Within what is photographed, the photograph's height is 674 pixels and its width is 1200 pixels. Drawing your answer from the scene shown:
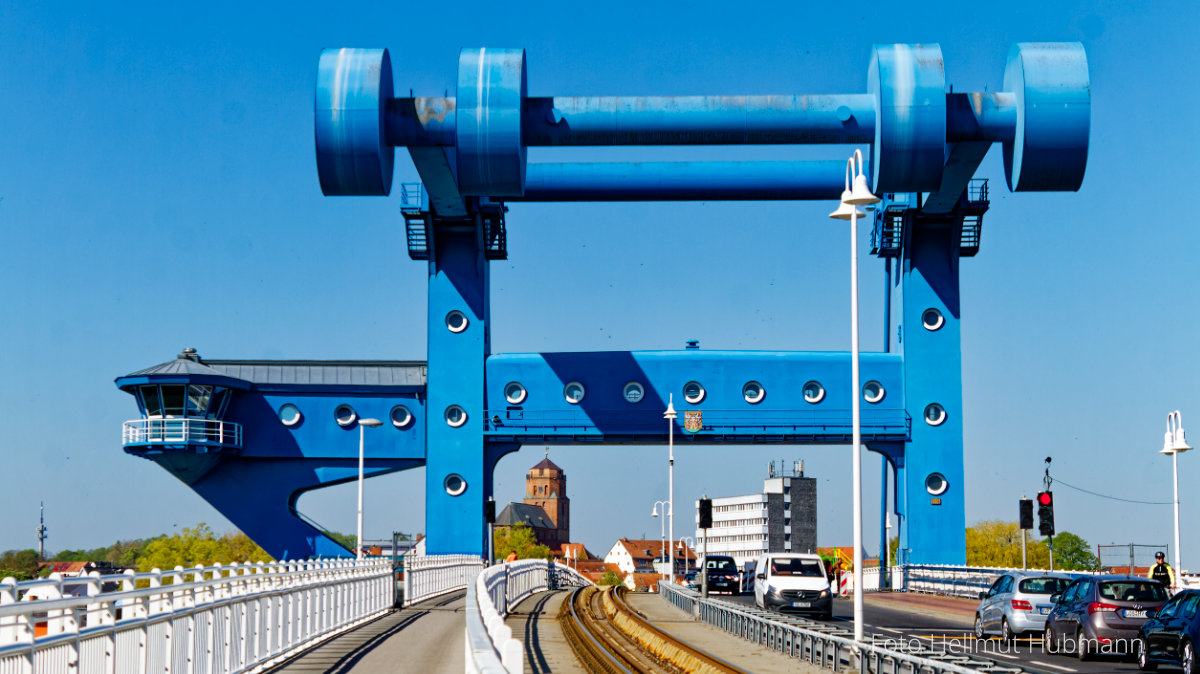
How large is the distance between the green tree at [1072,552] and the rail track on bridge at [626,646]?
420 feet

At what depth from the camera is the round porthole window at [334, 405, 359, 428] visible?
5982 centimetres

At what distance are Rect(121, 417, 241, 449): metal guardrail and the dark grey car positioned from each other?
41056 millimetres

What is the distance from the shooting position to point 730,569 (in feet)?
173

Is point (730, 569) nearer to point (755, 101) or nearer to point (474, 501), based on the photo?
point (474, 501)

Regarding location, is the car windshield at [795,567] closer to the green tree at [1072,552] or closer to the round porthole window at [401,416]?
the round porthole window at [401,416]

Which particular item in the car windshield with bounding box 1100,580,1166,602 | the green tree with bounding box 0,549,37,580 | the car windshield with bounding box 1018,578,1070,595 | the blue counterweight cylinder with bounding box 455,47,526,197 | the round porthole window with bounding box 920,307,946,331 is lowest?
the green tree with bounding box 0,549,37,580

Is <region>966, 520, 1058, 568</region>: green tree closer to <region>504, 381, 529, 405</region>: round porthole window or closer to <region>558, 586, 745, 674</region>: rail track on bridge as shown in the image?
<region>504, 381, 529, 405</region>: round porthole window

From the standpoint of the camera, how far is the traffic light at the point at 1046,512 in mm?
38781

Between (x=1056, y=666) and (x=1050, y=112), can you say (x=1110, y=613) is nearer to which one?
(x=1056, y=666)

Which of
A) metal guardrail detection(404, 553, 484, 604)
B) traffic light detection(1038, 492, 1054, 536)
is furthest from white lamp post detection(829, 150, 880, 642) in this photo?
metal guardrail detection(404, 553, 484, 604)

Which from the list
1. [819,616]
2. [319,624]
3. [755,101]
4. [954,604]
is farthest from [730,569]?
[319,624]

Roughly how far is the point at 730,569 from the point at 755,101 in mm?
20589

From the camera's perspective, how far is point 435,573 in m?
48.0

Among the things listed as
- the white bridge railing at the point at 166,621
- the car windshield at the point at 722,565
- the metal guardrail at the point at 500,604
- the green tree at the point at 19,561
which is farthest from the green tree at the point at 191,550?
the white bridge railing at the point at 166,621
